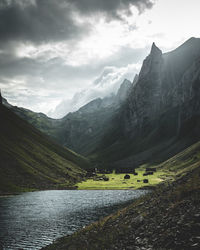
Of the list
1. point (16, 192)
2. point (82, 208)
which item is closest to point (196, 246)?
point (82, 208)

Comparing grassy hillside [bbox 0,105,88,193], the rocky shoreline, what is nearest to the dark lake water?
the rocky shoreline

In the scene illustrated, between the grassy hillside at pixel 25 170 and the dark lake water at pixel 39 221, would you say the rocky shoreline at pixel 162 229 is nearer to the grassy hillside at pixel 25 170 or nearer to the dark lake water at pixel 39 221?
the dark lake water at pixel 39 221

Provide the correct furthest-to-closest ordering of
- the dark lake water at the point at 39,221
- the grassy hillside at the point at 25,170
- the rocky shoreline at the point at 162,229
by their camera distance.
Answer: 1. the grassy hillside at the point at 25,170
2. the dark lake water at the point at 39,221
3. the rocky shoreline at the point at 162,229

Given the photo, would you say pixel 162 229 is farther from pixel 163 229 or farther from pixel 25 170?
pixel 25 170

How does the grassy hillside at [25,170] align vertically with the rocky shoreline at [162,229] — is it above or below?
above

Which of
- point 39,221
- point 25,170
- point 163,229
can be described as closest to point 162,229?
point 163,229

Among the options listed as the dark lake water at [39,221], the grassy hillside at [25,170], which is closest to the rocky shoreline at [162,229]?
the dark lake water at [39,221]

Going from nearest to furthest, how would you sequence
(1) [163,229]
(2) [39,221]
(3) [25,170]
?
(1) [163,229]
(2) [39,221]
(3) [25,170]

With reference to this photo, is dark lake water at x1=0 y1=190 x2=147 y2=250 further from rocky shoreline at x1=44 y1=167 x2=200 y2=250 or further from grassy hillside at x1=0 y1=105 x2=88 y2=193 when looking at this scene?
grassy hillside at x1=0 y1=105 x2=88 y2=193

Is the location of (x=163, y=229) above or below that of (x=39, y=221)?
below

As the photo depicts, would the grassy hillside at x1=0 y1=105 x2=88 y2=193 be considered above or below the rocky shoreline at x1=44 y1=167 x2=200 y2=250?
above

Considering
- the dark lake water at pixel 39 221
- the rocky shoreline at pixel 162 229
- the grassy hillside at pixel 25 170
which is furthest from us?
the grassy hillside at pixel 25 170

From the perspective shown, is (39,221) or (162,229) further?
(39,221)

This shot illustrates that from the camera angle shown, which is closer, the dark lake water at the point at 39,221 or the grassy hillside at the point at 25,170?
the dark lake water at the point at 39,221
